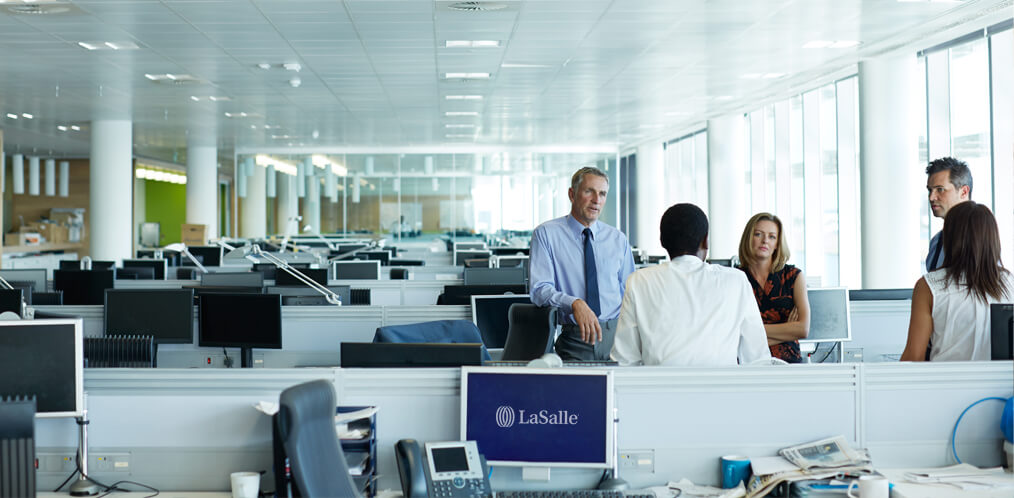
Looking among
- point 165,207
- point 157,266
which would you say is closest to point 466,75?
point 157,266

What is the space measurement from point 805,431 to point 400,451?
1.16m

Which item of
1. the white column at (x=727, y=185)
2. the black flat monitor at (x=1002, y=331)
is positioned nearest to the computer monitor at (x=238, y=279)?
the black flat monitor at (x=1002, y=331)

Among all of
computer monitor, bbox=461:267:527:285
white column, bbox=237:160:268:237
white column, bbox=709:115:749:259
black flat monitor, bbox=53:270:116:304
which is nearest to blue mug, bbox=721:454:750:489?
computer monitor, bbox=461:267:527:285

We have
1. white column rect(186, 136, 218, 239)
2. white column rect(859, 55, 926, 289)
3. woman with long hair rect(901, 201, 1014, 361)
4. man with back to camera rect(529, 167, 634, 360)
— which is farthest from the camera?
white column rect(186, 136, 218, 239)

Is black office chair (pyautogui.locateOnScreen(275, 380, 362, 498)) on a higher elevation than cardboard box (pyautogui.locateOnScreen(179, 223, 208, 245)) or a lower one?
lower

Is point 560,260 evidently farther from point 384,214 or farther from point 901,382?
point 384,214

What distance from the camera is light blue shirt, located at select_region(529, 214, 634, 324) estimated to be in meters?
3.76

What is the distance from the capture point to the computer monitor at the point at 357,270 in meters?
8.18

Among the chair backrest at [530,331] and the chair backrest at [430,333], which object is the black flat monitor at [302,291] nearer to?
the chair backrest at [530,331]

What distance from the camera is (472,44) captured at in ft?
27.6

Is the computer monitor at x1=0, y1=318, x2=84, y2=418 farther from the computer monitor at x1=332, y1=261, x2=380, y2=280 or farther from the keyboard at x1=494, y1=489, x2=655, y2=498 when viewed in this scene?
the computer monitor at x1=332, y1=261, x2=380, y2=280

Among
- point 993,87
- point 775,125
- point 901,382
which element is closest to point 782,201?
point 775,125

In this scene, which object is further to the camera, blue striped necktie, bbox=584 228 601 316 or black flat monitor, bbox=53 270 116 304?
black flat monitor, bbox=53 270 116 304

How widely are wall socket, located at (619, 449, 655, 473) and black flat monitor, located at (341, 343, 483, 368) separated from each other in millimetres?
507
